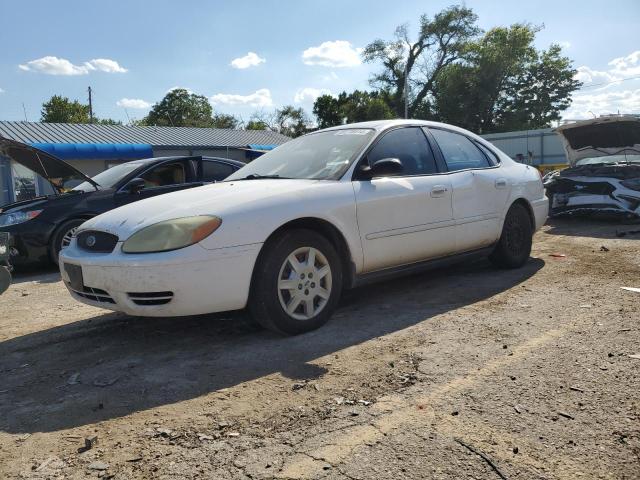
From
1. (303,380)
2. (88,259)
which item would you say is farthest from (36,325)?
(303,380)

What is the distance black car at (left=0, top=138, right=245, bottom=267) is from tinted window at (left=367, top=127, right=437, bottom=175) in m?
3.91

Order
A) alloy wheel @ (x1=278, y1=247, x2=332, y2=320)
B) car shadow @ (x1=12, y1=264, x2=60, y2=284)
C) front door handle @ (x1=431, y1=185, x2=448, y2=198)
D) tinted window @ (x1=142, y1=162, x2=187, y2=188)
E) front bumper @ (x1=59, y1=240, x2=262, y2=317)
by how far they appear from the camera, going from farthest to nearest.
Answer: tinted window @ (x1=142, y1=162, x2=187, y2=188)
car shadow @ (x1=12, y1=264, x2=60, y2=284)
front door handle @ (x1=431, y1=185, x2=448, y2=198)
alloy wheel @ (x1=278, y1=247, x2=332, y2=320)
front bumper @ (x1=59, y1=240, x2=262, y2=317)

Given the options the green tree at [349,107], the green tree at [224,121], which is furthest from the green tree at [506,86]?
the green tree at [224,121]

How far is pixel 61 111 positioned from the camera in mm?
49688

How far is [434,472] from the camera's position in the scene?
2.09m

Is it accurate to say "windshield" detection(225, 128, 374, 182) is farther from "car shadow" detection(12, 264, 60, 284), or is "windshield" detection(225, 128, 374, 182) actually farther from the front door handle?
"car shadow" detection(12, 264, 60, 284)

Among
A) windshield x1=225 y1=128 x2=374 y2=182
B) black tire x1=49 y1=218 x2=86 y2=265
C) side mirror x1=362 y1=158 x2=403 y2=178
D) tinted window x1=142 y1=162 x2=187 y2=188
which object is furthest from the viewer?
tinted window x1=142 y1=162 x2=187 y2=188

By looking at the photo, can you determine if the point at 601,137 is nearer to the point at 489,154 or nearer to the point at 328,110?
the point at 489,154

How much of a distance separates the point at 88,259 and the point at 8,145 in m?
3.05

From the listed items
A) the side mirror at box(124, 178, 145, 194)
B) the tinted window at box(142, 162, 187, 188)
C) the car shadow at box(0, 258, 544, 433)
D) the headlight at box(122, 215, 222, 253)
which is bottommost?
the car shadow at box(0, 258, 544, 433)

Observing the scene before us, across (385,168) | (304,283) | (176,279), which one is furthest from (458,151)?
(176,279)

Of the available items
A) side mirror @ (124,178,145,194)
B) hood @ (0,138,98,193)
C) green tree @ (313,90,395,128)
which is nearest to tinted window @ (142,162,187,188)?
side mirror @ (124,178,145,194)

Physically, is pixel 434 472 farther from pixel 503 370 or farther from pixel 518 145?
pixel 518 145

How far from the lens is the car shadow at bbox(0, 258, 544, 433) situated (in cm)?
283
